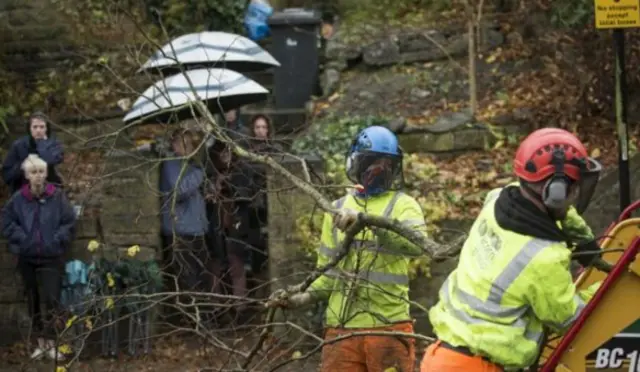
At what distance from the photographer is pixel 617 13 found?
383 inches

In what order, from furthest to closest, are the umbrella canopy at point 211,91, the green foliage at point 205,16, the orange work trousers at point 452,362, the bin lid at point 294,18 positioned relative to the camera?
the green foliage at point 205,16
the bin lid at point 294,18
the umbrella canopy at point 211,91
the orange work trousers at point 452,362

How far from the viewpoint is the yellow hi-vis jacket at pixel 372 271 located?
A: 24.8 ft

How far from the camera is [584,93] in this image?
42.8ft

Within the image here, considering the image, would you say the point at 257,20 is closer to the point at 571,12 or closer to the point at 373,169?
the point at 571,12

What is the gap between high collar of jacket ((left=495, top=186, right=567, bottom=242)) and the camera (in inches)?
224

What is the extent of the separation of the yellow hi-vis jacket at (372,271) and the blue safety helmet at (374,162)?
7cm

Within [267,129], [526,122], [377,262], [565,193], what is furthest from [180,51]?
[565,193]

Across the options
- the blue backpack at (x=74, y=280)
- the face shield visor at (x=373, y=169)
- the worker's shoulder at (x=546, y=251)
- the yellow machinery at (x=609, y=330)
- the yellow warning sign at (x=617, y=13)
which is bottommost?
the blue backpack at (x=74, y=280)


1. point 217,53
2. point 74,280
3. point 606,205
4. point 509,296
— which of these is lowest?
point 74,280

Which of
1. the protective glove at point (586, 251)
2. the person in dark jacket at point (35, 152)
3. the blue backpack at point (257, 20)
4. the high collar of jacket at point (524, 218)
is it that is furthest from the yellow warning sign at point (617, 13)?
the blue backpack at point (257, 20)

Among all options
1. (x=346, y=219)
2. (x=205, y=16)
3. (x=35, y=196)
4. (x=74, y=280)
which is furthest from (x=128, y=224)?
(x=346, y=219)

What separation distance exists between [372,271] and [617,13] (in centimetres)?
319

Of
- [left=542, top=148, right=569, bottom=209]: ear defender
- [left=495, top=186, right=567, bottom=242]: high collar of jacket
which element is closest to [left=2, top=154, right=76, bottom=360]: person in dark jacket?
[left=495, top=186, right=567, bottom=242]: high collar of jacket

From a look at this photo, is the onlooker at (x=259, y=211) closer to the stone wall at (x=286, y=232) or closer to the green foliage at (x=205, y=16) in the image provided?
the stone wall at (x=286, y=232)
